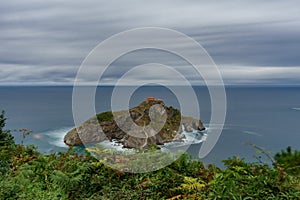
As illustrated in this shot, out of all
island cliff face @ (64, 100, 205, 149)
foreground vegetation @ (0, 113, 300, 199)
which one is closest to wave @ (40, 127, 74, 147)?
island cliff face @ (64, 100, 205, 149)

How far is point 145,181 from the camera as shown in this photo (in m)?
3.80

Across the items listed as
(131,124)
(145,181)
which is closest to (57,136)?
(131,124)

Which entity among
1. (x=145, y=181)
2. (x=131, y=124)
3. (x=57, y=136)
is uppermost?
(x=131, y=124)

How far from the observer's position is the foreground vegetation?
3.23 m

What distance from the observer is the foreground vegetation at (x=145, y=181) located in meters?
3.23

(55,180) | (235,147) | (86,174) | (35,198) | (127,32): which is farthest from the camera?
(235,147)

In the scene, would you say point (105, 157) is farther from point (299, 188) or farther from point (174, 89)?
point (299, 188)

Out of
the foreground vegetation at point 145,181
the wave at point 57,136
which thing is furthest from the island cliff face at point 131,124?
the wave at point 57,136

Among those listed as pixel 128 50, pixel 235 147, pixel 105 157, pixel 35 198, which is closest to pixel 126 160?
pixel 105 157

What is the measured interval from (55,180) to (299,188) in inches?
106

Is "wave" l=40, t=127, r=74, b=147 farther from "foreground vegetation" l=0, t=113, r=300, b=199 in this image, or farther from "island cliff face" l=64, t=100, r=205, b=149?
"foreground vegetation" l=0, t=113, r=300, b=199

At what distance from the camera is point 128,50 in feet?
16.1

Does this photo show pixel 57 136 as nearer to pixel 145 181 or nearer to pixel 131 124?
pixel 131 124

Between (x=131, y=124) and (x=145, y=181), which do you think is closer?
(x=145, y=181)
